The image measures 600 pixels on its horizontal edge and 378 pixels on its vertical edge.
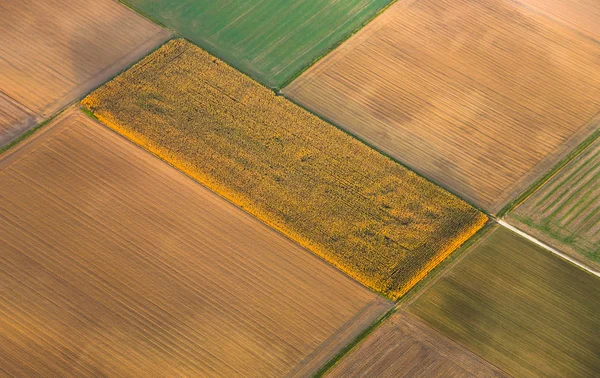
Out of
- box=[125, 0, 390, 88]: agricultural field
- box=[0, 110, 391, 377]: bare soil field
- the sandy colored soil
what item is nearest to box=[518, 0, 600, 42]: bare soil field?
box=[125, 0, 390, 88]: agricultural field

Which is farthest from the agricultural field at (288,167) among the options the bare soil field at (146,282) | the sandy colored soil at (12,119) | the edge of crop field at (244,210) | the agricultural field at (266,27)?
the sandy colored soil at (12,119)

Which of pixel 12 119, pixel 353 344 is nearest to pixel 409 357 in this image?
pixel 353 344

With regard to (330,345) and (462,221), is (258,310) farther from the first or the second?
(462,221)

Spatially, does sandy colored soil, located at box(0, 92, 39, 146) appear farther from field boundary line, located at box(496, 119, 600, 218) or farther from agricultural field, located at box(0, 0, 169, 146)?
field boundary line, located at box(496, 119, 600, 218)

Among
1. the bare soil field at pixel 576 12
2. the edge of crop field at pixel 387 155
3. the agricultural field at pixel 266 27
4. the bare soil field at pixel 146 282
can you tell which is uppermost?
the bare soil field at pixel 576 12

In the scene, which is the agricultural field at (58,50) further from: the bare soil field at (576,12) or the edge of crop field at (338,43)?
the bare soil field at (576,12)

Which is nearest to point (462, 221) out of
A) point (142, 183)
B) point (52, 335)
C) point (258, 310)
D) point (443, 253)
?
point (443, 253)
